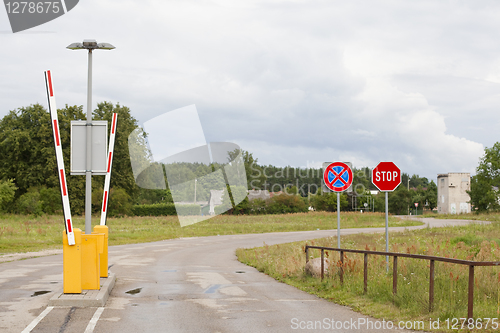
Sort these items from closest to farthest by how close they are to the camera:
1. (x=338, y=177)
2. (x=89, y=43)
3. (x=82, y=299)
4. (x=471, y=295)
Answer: (x=471, y=295) < (x=82, y=299) < (x=89, y=43) < (x=338, y=177)

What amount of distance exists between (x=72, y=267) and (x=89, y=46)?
540 cm

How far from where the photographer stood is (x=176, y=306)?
→ 9.39m

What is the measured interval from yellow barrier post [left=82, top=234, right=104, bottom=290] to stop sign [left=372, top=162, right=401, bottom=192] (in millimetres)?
7871

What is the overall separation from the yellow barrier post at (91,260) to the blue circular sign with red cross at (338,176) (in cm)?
733

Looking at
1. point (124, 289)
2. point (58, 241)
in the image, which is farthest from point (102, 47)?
point (58, 241)

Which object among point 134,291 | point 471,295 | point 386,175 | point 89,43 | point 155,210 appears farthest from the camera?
point 155,210

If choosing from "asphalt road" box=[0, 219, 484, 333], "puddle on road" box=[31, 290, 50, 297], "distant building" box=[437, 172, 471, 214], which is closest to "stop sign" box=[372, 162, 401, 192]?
"asphalt road" box=[0, 219, 484, 333]

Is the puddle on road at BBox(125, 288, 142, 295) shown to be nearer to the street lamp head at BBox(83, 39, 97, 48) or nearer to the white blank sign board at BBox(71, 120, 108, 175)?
the white blank sign board at BBox(71, 120, 108, 175)

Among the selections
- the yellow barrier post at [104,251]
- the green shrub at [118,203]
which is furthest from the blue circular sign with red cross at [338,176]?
the green shrub at [118,203]

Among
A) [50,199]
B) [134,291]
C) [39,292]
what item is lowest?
[134,291]

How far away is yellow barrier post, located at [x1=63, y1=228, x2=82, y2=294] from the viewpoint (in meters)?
9.34

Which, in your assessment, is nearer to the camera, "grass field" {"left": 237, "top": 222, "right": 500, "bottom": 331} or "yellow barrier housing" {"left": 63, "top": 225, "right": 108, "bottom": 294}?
"grass field" {"left": 237, "top": 222, "right": 500, "bottom": 331}

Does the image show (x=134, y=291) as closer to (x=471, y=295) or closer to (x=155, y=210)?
(x=471, y=295)

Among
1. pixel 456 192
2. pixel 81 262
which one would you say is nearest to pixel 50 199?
pixel 81 262
